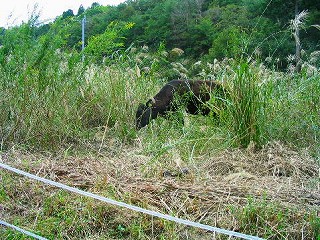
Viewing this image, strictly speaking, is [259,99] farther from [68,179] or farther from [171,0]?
[171,0]

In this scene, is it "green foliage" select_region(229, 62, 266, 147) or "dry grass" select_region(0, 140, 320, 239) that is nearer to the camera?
"dry grass" select_region(0, 140, 320, 239)

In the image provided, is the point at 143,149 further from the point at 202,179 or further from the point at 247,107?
the point at 202,179

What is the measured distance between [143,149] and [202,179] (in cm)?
104

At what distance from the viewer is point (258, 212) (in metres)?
2.33

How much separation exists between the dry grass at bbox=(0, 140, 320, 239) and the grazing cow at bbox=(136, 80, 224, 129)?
48.3 inches

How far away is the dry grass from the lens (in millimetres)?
2525

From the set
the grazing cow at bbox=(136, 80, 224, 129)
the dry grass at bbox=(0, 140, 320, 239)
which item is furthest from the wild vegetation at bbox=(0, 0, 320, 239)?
the grazing cow at bbox=(136, 80, 224, 129)

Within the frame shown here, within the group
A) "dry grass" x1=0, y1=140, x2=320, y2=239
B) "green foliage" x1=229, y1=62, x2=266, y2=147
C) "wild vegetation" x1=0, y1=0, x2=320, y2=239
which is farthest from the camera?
"green foliage" x1=229, y1=62, x2=266, y2=147

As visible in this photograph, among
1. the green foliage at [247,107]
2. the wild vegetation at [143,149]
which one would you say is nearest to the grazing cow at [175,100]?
the wild vegetation at [143,149]

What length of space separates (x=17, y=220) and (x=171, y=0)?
101 ft

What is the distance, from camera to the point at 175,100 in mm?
5129

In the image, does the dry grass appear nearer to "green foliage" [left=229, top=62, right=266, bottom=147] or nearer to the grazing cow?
"green foliage" [left=229, top=62, right=266, bottom=147]

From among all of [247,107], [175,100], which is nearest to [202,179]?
[247,107]

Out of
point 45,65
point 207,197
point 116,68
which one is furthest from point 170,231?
point 116,68
